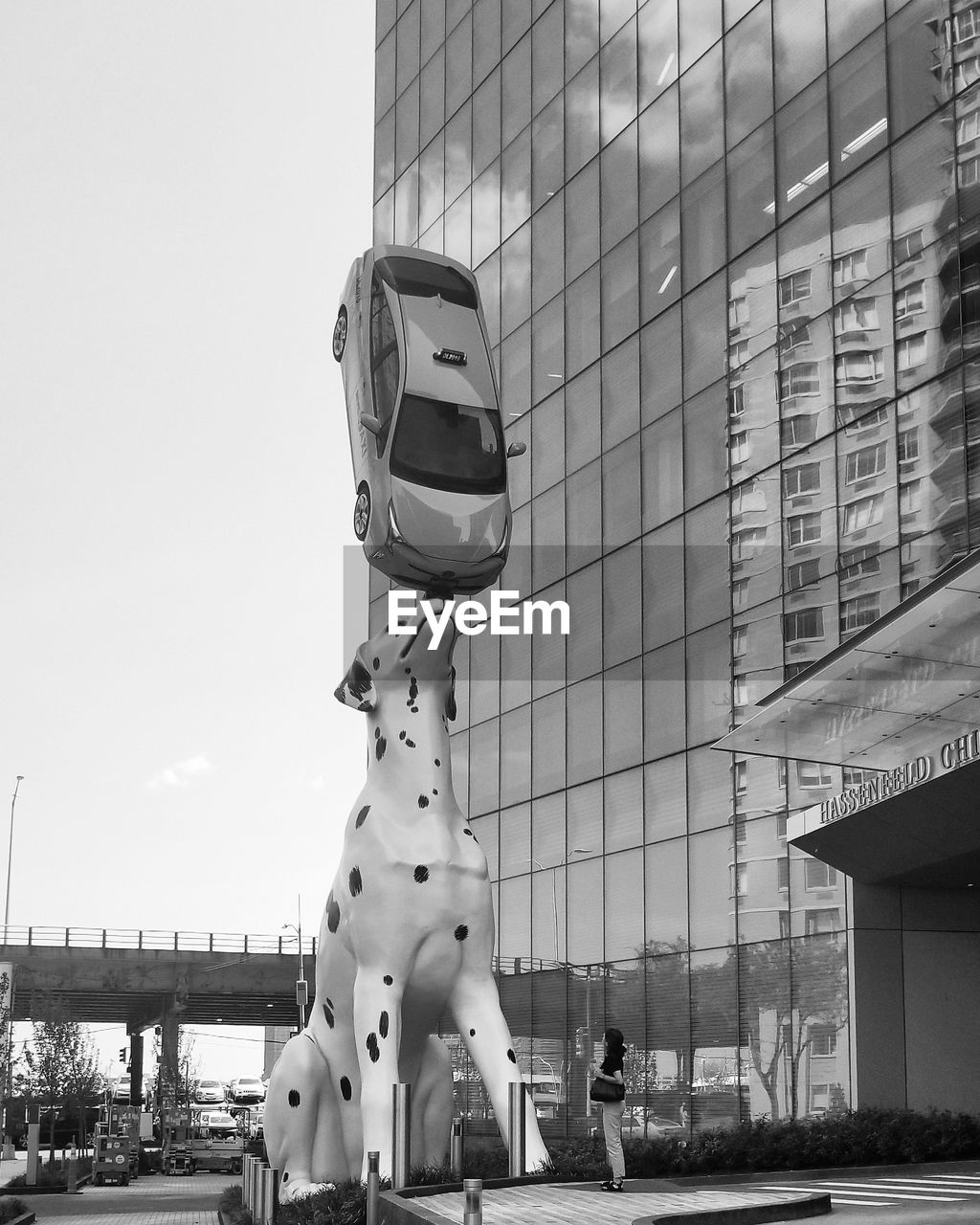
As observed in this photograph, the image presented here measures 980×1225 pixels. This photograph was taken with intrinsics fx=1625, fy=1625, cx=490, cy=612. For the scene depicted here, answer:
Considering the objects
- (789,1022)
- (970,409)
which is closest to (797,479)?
(970,409)

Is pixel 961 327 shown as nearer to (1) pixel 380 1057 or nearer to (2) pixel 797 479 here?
(2) pixel 797 479

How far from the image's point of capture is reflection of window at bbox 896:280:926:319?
79.3 ft

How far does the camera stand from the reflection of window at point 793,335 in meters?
26.8

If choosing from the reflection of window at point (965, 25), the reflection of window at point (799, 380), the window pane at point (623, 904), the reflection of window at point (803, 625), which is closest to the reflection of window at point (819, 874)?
the reflection of window at point (803, 625)

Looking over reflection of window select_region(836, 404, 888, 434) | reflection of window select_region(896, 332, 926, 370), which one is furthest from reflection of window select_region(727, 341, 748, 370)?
reflection of window select_region(896, 332, 926, 370)

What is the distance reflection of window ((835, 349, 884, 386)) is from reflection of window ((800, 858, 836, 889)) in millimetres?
6074

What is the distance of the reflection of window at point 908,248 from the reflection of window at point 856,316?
2.62ft

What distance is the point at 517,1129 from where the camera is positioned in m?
12.4

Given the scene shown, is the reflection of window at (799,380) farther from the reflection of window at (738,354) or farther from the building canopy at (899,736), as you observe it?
the building canopy at (899,736)

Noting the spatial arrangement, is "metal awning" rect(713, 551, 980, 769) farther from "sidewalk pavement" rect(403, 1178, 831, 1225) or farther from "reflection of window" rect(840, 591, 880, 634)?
"sidewalk pavement" rect(403, 1178, 831, 1225)

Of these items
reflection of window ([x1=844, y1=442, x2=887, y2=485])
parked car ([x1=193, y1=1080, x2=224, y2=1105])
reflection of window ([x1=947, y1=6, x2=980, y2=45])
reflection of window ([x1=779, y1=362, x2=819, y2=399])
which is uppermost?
reflection of window ([x1=947, y1=6, x2=980, y2=45])

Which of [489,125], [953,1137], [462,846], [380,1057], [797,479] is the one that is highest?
[489,125]

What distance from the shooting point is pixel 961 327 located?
23.2m

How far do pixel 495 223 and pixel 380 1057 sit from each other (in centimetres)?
2989
